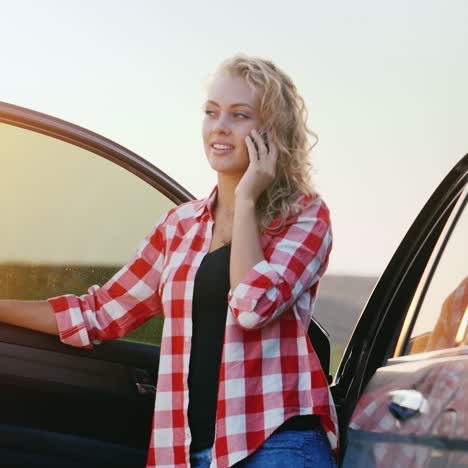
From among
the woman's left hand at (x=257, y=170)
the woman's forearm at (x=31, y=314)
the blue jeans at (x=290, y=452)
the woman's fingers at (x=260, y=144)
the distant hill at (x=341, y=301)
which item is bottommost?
the distant hill at (x=341, y=301)

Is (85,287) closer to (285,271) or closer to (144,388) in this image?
(144,388)

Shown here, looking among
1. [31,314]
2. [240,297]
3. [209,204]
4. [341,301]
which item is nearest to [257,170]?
[209,204]

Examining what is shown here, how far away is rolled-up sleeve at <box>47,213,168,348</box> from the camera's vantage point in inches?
105

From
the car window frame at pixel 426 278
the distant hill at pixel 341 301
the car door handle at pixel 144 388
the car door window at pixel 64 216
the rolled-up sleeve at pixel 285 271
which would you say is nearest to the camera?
the rolled-up sleeve at pixel 285 271

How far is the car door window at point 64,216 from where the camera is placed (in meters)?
2.85

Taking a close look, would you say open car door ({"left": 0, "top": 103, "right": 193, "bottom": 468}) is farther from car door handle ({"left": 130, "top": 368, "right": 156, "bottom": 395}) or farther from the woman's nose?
the woman's nose

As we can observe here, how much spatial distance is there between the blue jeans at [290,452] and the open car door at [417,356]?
9 cm

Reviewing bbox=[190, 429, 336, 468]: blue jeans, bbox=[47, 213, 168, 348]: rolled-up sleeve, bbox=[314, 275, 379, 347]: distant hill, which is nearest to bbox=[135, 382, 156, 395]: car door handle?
bbox=[47, 213, 168, 348]: rolled-up sleeve

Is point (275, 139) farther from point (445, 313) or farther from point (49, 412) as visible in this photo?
point (49, 412)

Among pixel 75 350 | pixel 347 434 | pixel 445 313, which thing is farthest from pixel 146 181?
pixel 445 313

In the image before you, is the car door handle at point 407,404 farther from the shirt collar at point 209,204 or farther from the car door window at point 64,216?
the car door window at point 64,216

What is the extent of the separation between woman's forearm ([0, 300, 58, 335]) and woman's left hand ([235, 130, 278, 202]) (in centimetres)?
64

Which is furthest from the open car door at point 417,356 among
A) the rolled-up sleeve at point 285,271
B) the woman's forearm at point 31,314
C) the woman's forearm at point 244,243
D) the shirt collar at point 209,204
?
the woman's forearm at point 31,314

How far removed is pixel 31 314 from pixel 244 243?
2.36 ft
